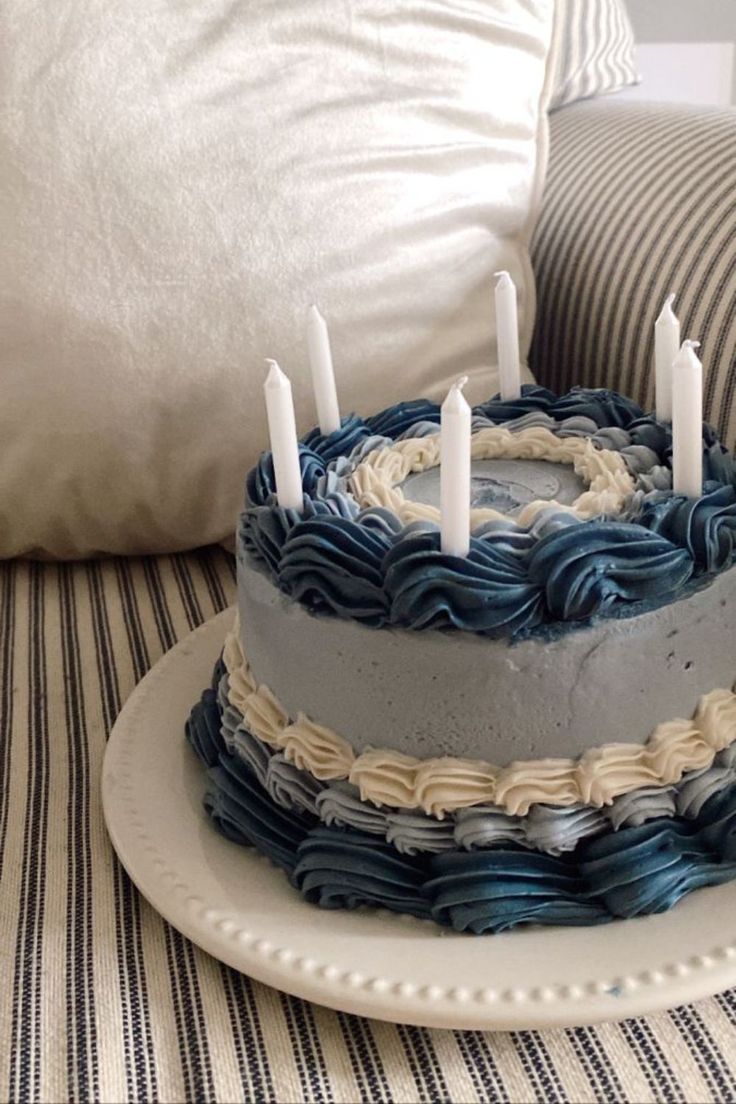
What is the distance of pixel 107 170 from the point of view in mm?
792

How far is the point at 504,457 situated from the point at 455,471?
6.6 inches

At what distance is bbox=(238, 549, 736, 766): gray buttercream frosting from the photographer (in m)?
0.53

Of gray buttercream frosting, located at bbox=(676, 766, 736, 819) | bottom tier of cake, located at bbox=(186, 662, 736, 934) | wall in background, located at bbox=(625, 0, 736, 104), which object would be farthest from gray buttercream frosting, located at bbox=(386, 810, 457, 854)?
wall in background, located at bbox=(625, 0, 736, 104)

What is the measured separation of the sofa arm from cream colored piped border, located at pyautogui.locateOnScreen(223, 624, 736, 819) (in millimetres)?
291

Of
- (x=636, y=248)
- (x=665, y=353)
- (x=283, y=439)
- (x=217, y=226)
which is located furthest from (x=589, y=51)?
(x=283, y=439)

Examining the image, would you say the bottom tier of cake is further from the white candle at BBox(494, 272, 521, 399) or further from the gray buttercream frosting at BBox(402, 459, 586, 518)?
the white candle at BBox(494, 272, 521, 399)

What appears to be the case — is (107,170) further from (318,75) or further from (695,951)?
(695,951)

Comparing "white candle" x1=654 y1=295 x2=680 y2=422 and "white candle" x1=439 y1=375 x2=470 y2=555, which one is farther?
"white candle" x1=654 y1=295 x2=680 y2=422

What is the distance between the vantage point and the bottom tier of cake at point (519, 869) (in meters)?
0.54

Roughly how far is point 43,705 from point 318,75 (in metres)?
0.49

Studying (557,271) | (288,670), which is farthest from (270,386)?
(557,271)

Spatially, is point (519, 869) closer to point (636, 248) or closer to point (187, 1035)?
point (187, 1035)

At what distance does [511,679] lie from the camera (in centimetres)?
53

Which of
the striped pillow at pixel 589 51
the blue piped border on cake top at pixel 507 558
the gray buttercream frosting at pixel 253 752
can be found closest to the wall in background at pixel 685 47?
the striped pillow at pixel 589 51
